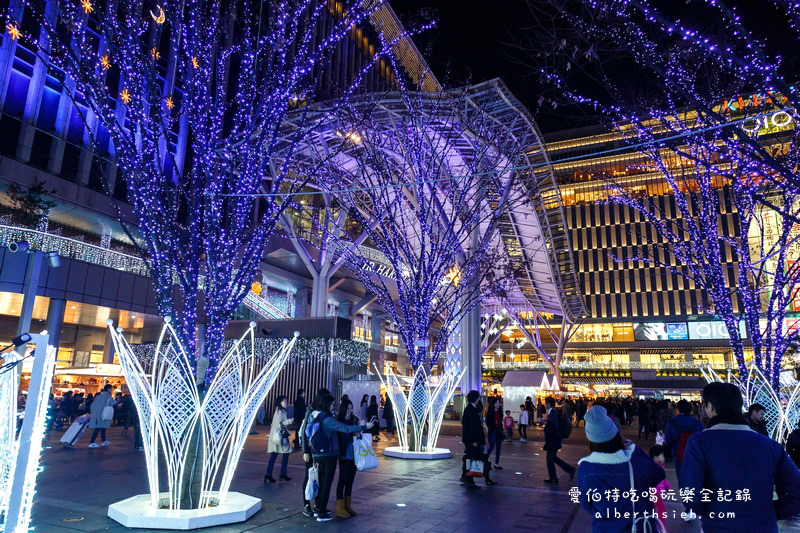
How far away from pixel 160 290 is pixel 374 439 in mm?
11567

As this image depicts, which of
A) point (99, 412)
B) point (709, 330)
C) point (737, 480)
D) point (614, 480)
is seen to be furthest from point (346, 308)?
point (709, 330)

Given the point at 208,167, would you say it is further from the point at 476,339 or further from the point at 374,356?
the point at 374,356

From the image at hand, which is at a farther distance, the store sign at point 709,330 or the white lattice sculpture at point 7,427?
the store sign at point 709,330

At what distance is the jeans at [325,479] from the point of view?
19.0 ft

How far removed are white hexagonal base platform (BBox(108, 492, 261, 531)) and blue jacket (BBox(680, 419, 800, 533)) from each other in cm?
464

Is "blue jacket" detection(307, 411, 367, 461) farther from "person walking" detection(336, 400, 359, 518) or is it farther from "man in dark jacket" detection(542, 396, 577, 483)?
"man in dark jacket" detection(542, 396, 577, 483)

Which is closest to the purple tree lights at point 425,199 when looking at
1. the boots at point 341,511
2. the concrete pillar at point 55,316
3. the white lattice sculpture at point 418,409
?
the white lattice sculpture at point 418,409

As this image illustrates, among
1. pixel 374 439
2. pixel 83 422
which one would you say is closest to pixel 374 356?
pixel 374 439

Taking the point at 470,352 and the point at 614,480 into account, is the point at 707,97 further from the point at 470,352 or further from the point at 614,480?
the point at 470,352

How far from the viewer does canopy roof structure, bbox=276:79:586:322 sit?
54.0 feet

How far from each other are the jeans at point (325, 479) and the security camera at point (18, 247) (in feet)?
56.0

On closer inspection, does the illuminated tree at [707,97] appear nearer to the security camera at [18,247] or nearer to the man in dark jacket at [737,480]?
the man in dark jacket at [737,480]

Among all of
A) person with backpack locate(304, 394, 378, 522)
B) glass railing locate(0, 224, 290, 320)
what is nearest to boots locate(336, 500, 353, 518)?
person with backpack locate(304, 394, 378, 522)

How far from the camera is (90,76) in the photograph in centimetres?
619
